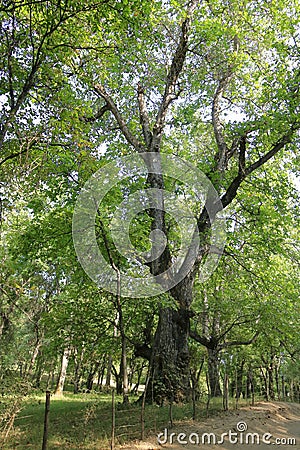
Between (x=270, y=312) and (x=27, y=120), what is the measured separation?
30.4ft

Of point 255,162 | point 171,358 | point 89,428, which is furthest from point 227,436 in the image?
point 255,162

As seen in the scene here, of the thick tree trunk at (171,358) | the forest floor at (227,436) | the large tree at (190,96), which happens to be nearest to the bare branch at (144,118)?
the large tree at (190,96)

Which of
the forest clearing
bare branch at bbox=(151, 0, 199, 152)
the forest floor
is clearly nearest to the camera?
the forest floor

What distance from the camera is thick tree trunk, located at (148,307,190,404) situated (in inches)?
410

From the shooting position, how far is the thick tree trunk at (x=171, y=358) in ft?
34.2

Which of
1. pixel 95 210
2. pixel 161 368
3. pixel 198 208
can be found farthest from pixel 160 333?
pixel 198 208

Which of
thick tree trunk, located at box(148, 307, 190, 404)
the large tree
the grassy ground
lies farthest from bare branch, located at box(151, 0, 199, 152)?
the grassy ground

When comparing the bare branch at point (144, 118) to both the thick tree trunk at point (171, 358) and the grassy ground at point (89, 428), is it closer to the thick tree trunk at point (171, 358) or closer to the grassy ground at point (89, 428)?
the thick tree trunk at point (171, 358)

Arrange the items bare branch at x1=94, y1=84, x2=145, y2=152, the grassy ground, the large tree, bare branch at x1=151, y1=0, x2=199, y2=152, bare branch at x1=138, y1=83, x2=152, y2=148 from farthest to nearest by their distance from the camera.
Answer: bare branch at x1=138, y1=83, x2=152, y2=148 < bare branch at x1=94, y1=84, x2=145, y2=152 < bare branch at x1=151, y1=0, x2=199, y2=152 < the large tree < the grassy ground

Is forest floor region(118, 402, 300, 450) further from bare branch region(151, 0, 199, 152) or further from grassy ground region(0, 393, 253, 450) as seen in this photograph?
bare branch region(151, 0, 199, 152)

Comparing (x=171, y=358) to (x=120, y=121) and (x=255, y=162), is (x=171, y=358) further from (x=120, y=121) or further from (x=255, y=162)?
(x=120, y=121)

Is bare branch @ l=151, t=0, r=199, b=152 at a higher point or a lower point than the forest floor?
higher

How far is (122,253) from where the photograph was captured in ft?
30.0

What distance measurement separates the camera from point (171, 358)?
10.9m
